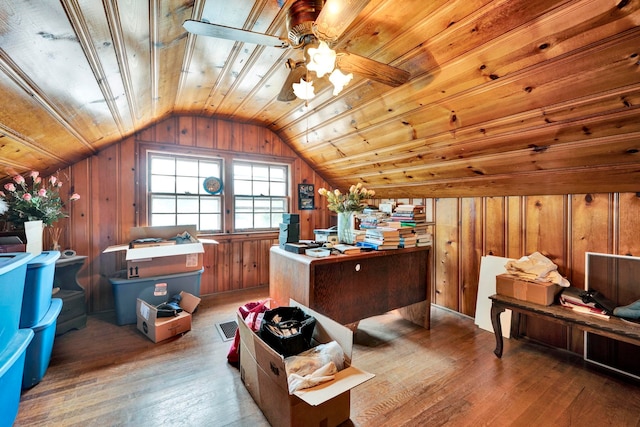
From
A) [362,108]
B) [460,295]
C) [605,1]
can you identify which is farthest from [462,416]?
[362,108]

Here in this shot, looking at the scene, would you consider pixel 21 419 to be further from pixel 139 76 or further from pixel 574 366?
pixel 574 366

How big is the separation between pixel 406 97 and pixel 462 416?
2229 millimetres

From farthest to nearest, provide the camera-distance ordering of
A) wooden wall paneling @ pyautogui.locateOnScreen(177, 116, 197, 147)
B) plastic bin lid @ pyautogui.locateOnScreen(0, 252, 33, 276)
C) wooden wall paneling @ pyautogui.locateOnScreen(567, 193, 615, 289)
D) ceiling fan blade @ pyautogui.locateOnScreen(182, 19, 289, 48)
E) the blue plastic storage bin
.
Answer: wooden wall paneling @ pyautogui.locateOnScreen(177, 116, 197, 147), the blue plastic storage bin, wooden wall paneling @ pyautogui.locateOnScreen(567, 193, 615, 289), plastic bin lid @ pyautogui.locateOnScreen(0, 252, 33, 276), ceiling fan blade @ pyautogui.locateOnScreen(182, 19, 289, 48)

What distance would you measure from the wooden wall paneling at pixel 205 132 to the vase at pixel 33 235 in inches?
Answer: 74.5

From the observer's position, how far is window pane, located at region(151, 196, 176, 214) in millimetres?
3477

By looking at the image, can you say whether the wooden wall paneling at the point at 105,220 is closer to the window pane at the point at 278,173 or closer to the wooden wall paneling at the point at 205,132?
the wooden wall paneling at the point at 205,132

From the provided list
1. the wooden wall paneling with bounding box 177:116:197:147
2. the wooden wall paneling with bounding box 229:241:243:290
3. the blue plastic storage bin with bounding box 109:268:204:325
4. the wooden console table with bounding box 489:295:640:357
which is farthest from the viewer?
the wooden wall paneling with bounding box 229:241:243:290

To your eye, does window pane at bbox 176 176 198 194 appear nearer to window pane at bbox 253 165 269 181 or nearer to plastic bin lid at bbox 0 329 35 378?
window pane at bbox 253 165 269 181

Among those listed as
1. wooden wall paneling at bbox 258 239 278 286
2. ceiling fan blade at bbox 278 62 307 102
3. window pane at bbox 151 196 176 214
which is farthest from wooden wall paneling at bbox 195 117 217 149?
ceiling fan blade at bbox 278 62 307 102

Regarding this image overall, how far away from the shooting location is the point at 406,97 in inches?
87.9

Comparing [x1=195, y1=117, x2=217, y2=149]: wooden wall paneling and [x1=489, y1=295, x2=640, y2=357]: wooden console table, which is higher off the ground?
[x1=195, y1=117, x2=217, y2=149]: wooden wall paneling

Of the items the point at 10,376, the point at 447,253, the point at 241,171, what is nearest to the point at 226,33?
the point at 10,376

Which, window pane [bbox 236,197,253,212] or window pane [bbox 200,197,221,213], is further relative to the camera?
window pane [bbox 236,197,253,212]

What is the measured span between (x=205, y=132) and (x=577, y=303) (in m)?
4.20
